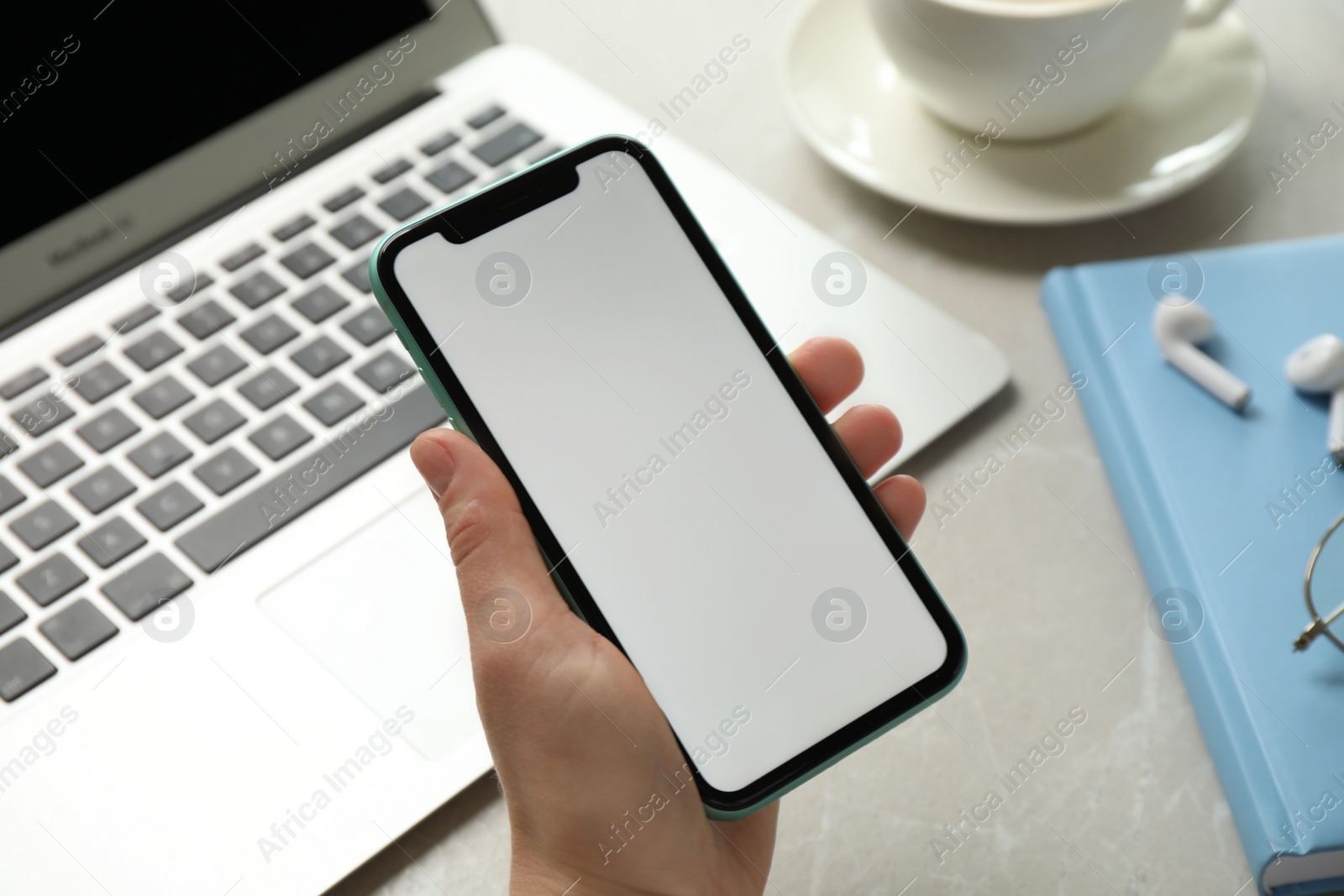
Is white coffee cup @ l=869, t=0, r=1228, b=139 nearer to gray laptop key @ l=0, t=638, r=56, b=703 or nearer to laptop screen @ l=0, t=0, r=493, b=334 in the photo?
laptop screen @ l=0, t=0, r=493, b=334

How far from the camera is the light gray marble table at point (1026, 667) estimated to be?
390 mm

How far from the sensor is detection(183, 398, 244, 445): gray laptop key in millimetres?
471

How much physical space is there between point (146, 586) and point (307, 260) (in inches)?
7.3

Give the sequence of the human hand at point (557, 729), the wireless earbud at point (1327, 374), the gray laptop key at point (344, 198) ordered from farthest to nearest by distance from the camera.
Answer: the gray laptop key at point (344, 198), the wireless earbud at point (1327, 374), the human hand at point (557, 729)

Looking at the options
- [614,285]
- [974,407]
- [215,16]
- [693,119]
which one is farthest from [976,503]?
[215,16]

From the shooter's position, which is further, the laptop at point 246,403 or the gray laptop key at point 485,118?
the gray laptop key at point 485,118

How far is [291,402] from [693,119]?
0.31 meters

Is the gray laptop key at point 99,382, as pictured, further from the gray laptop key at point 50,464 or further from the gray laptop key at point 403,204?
the gray laptop key at point 403,204

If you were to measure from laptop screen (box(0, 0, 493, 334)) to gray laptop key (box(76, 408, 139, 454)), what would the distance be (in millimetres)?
92

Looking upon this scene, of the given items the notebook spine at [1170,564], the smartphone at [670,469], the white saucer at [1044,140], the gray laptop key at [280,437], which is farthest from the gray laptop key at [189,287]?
the notebook spine at [1170,564]

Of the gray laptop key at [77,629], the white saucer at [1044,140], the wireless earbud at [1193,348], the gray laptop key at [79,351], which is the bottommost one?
the wireless earbud at [1193,348]

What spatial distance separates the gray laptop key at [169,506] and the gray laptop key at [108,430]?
0.04 metres

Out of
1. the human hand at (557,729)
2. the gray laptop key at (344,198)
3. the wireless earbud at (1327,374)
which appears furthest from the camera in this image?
the gray laptop key at (344,198)

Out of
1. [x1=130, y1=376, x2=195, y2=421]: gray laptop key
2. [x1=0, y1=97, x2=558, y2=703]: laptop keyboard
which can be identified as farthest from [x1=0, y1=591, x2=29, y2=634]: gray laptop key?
[x1=130, y1=376, x2=195, y2=421]: gray laptop key
